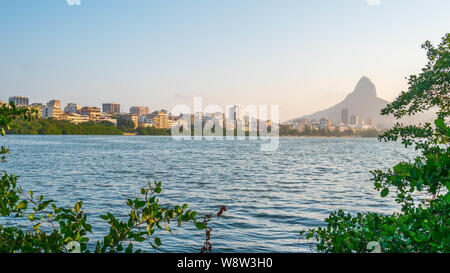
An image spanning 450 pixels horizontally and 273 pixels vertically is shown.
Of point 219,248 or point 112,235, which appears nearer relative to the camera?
point 112,235

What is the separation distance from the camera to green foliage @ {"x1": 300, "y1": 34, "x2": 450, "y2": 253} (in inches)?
142

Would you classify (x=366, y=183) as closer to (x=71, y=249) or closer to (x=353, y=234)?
(x=353, y=234)

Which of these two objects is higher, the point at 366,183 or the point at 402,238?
the point at 402,238

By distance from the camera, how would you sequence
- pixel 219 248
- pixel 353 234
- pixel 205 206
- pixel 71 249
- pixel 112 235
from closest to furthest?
pixel 71 249 < pixel 112 235 < pixel 353 234 < pixel 219 248 < pixel 205 206

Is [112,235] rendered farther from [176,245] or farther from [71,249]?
[176,245]

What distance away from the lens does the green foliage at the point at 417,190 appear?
360 cm

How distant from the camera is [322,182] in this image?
1494 inches

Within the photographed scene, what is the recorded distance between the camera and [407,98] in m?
11.7

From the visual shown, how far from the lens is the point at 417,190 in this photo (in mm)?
5656
